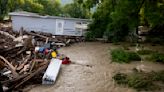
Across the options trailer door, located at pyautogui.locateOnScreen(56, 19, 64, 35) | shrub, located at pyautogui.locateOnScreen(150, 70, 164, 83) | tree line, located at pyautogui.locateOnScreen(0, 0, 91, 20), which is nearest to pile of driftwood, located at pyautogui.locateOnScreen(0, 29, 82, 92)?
trailer door, located at pyautogui.locateOnScreen(56, 19, 64, 35)

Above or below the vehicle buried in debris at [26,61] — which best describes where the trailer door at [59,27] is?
above

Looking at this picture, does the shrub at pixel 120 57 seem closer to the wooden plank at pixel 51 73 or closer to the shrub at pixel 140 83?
the shrub at pixel 140 83

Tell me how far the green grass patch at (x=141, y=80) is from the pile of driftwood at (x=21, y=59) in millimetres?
4251

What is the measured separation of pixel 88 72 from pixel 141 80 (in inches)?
130

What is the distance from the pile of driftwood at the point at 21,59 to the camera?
1243 cm

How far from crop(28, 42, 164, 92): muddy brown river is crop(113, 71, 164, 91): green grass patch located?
388mm

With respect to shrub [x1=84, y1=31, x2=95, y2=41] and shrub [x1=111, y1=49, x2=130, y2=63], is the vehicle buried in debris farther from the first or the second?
shrub [x1=111, y1=49, x2=130, y2=63]

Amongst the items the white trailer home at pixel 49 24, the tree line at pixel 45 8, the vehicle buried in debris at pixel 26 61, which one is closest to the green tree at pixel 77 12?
the tree line at pixel 45 8

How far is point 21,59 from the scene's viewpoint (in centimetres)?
1642

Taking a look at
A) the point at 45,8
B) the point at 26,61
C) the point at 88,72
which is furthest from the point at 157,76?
the point at 45,8

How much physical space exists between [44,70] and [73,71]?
1912mm

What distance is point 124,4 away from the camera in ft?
35.4

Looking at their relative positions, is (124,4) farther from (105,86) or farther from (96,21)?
(96,21)

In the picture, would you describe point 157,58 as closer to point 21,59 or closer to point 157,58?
point 157,58
